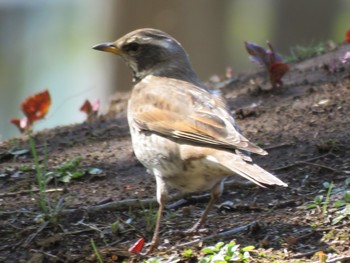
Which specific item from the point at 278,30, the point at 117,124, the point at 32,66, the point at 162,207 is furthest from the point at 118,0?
the point at 162,207

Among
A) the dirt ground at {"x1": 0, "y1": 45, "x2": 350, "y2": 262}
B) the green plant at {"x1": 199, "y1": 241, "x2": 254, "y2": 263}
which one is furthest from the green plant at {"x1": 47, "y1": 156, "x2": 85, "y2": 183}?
the green plant at {"x1": 199, "y1": 241, "x2": 254, "y2": 263}

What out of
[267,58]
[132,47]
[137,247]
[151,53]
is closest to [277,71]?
[267,58]

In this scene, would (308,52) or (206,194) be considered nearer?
(206,194)

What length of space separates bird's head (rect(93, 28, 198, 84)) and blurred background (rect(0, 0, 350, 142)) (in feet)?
16.7

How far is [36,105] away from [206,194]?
6.81ft

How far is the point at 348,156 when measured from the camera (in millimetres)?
6449

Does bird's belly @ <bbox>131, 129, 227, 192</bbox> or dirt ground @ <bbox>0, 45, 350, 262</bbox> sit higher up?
bird's belly @ <bbox>131, 129, 227, 192</bbox>

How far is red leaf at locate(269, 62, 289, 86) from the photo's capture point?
7578 millimetres

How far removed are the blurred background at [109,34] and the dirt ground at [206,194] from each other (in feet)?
14.8

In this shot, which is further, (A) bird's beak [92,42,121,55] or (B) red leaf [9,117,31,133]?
(B) red leaf [9,117,31,133]

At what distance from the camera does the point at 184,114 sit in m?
5.86

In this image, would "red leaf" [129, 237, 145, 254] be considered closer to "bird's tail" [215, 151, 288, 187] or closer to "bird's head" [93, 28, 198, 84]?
"bird's tail" [215, 151, 288, 187]

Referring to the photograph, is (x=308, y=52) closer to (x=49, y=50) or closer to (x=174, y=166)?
(x=174, y=166)

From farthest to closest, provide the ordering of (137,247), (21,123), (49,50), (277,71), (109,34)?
(49,50) → (109,34) → (21,123) → (277,71) → (137,247)
